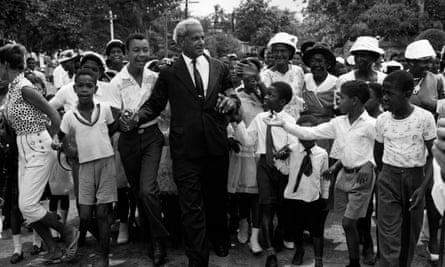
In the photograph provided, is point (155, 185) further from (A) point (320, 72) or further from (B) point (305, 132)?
(A) point (320, 72)

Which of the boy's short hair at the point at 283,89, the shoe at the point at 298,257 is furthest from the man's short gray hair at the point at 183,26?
the shoe at the point at 298,257

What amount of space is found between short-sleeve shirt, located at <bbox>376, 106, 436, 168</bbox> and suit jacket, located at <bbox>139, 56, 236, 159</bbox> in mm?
1529

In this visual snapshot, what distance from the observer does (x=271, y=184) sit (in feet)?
15.8

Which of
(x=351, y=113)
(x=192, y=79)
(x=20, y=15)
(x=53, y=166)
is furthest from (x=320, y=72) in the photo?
(x=20, y=15)

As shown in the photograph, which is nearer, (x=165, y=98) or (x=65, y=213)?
(x=165, y=98)

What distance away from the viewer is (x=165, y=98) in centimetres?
471

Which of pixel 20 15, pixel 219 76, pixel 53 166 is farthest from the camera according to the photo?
pixel 20 15

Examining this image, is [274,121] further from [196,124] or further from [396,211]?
[396,211]

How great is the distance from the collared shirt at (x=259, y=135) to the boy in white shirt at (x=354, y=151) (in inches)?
17.8

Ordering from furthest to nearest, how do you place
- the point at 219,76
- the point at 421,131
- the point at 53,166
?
the point at 53,166
the point at 219,76
the point at 421,131

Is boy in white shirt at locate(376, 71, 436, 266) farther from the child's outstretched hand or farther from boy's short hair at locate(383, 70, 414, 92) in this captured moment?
the child's outstretched hand

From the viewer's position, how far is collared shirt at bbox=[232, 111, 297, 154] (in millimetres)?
4852

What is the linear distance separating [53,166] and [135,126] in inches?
43.7

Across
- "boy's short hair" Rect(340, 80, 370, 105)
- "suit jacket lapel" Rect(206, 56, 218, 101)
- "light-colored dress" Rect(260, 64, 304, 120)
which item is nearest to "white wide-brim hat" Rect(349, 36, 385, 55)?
"light-colored dress" Rect(260, 64, 304, 120)
